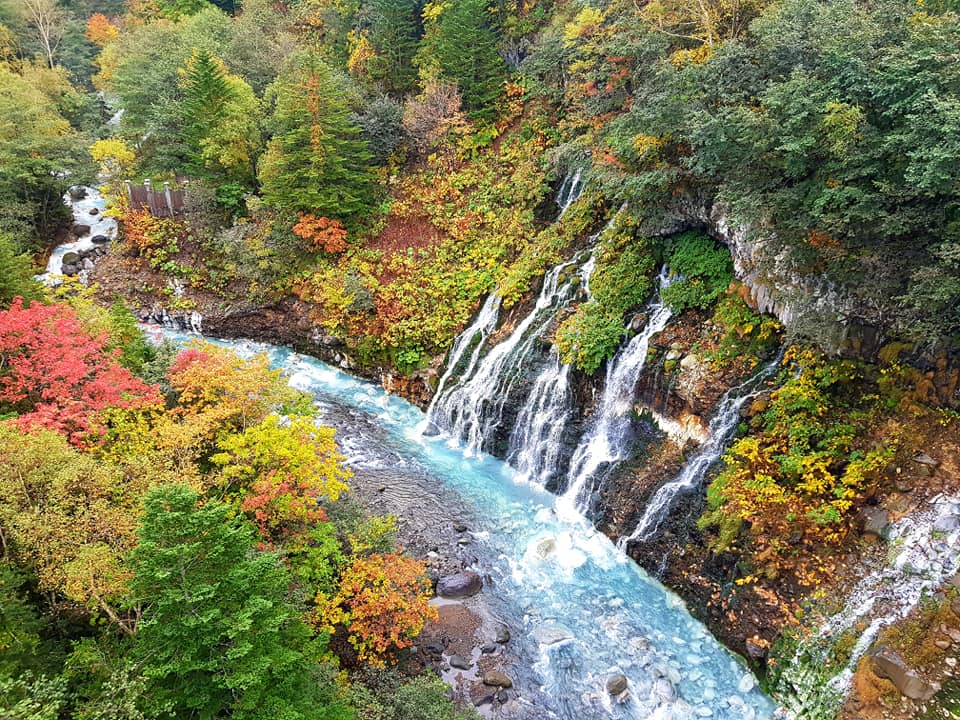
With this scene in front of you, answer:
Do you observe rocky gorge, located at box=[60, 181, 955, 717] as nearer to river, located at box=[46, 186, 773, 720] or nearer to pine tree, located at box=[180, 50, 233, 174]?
river, located at box=[46, 186, 773, 720]

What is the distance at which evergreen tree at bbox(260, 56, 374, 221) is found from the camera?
22.6 meters

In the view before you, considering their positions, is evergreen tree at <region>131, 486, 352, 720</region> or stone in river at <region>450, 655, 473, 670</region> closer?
evergreen tree at <region>131, 486, 352, 720</region>

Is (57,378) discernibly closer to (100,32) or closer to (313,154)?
(313,154)

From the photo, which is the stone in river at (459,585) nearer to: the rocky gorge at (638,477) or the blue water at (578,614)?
the rocky gorge at (638,477)

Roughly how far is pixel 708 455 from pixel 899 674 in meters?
5.31

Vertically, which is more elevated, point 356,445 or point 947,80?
point 947,80

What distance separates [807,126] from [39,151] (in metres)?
31.6

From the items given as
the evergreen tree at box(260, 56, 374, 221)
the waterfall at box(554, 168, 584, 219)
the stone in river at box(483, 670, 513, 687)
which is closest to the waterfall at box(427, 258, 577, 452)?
the waterfall at box(554, 168, 584, 219)

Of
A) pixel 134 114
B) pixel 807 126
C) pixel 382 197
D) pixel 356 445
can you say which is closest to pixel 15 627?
pixel 356 445

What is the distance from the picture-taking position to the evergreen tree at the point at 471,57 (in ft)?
83.0

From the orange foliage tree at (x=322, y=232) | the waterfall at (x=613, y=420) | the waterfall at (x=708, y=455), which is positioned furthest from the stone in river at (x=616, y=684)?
the orange foliage tree at (x=322, y=232)

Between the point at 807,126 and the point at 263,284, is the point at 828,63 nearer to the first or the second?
the point at 807,126

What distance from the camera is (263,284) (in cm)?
2470

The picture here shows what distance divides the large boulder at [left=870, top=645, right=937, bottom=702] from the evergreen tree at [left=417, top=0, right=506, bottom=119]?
24.0 metres
